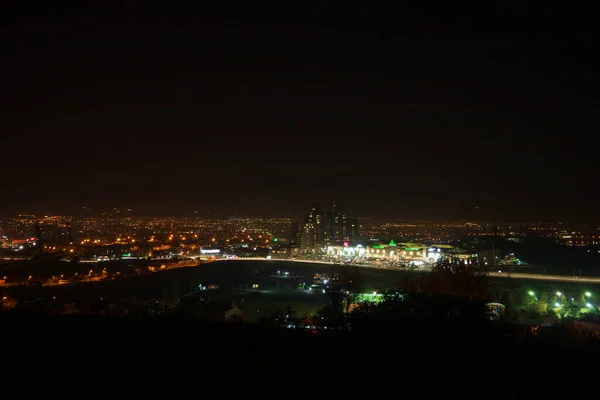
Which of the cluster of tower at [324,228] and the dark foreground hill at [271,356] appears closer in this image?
the dark foreground hill at [271,356]

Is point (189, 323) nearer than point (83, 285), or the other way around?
point (189, 323)

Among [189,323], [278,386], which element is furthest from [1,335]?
[278,386]

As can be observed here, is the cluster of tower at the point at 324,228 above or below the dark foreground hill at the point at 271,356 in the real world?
below

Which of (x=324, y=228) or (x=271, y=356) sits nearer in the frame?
(x=271, y=356)

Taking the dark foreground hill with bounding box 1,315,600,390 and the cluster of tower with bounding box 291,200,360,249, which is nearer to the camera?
the dark foreground hill with bounding box 1,315,600,390

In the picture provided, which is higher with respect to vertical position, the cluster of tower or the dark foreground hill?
the dark foreground hill

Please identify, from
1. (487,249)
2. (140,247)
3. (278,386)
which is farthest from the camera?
(140,247)

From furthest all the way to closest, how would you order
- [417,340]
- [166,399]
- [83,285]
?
[83,285] < [417,340] < [166,399]

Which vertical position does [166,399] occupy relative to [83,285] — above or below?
above

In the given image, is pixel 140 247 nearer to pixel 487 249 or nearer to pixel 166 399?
pixel 487 249

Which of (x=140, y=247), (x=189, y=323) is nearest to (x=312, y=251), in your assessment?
(x=140, y=247)
